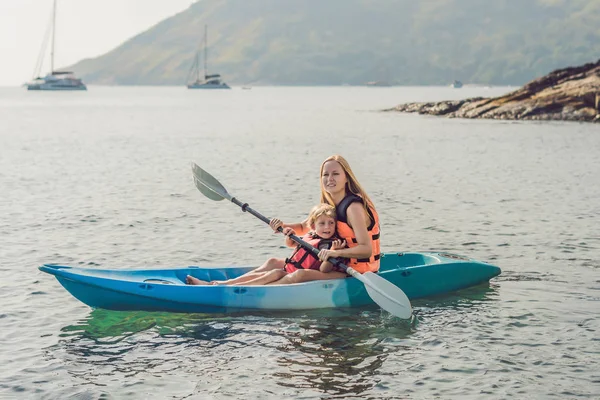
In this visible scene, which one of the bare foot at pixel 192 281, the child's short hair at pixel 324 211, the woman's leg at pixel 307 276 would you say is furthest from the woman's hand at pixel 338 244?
the bare foot at pixel 192 281

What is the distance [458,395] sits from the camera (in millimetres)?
8703

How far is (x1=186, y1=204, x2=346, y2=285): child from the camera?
36.0ft

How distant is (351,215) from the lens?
10.7 m

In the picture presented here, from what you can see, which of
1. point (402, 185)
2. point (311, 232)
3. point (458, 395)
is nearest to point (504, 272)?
point (311, 232)

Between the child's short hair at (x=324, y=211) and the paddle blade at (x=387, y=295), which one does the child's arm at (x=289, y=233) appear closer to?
the child's short hair at (x=324, y=211)

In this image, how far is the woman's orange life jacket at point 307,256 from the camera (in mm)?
11086

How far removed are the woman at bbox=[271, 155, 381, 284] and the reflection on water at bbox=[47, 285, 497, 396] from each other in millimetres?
870

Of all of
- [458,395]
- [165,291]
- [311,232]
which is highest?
[311,232]

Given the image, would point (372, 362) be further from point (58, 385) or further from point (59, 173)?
point (59, 173)

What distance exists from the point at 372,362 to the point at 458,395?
4.09 feet

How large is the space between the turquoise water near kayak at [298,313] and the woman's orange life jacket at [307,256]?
0.62 m

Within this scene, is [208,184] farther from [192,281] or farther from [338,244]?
[338,244]

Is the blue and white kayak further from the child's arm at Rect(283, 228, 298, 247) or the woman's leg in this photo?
the child's arm at Rect(283, 228, 298, 247)

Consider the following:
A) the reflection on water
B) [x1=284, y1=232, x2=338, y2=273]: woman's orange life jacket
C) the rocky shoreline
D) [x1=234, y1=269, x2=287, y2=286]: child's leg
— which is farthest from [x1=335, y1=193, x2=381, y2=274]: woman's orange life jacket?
the rocky shoreline
